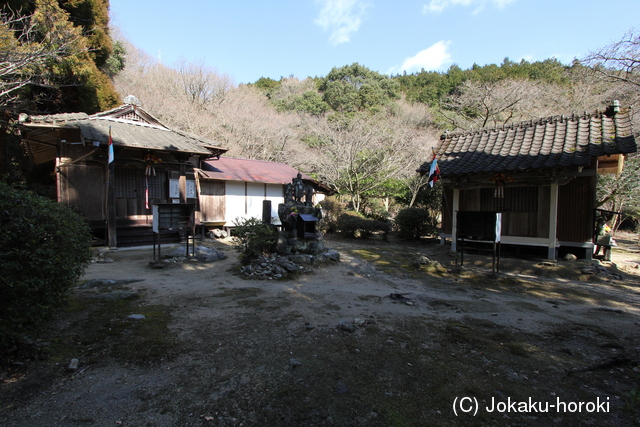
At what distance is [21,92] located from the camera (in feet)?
37.0

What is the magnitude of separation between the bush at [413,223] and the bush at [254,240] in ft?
27.8

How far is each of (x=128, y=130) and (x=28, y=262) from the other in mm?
9949

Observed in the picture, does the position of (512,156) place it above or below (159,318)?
above

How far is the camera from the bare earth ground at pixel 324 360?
2461mm

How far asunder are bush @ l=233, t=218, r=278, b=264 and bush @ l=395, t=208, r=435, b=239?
27.8ft

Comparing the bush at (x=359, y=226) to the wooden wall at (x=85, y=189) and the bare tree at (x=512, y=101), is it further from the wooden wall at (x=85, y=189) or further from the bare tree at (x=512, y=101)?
the bare tree at (x=512, y=101)

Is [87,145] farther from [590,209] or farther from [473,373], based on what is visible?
[590,209]

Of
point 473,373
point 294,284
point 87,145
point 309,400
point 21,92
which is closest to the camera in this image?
point 309,400

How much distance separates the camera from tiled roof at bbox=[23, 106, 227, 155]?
9555 mm

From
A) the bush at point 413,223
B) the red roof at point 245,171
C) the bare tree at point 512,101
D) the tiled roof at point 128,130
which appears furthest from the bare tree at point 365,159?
the tiled roof at point 128,130

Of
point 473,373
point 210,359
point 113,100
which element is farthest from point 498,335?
point 113,100

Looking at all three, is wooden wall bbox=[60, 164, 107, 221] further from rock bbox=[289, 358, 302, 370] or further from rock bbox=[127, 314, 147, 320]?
rock bbox=[289, 358, 302, 370]

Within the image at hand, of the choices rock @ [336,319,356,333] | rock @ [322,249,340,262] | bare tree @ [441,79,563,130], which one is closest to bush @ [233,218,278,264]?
rock @ [322,249,340,262]

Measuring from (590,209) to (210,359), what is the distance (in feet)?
37.0
